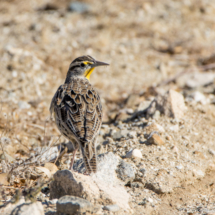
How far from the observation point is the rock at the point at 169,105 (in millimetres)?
7146

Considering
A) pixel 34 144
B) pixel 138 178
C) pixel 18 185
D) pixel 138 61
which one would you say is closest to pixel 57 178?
pixel 18 185

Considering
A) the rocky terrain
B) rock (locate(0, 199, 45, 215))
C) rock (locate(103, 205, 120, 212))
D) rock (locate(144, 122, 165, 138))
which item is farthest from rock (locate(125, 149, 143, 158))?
rock (locate(0, 199, 45, 215))

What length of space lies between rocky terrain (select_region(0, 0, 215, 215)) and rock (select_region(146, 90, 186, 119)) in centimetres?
2

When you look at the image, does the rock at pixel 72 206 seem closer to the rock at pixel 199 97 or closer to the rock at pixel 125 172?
the rock at pixel 125 172

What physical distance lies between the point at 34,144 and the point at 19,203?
3108 mm

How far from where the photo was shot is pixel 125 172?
535cm

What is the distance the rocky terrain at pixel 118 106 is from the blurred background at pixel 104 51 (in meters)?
0.04

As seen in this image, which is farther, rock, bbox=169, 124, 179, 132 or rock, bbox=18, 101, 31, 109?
rock, bbox=18, 101, 31, 109

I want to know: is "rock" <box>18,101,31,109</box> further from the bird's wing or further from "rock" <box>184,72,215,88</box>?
"rock" <box>184,72,215,88</box>

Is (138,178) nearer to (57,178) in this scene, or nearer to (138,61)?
(57,178)

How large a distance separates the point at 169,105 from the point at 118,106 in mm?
2166

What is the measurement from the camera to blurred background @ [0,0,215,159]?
8719 millimetres

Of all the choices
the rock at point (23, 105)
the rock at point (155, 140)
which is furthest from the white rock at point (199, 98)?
the rock at point (23, 105)

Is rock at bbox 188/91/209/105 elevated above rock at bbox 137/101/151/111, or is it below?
above
